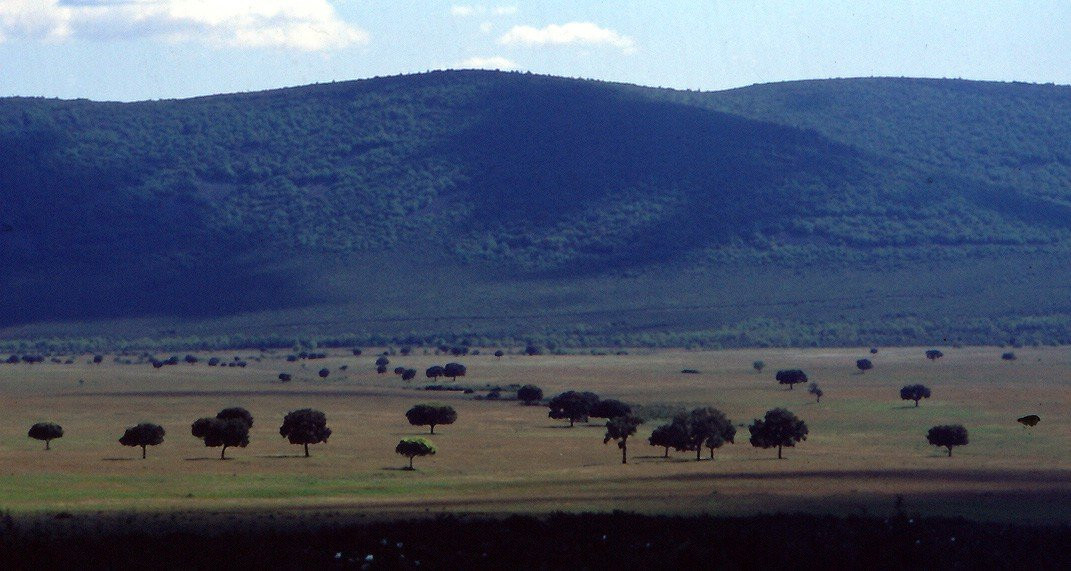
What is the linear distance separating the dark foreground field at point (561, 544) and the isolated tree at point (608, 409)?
38.5 metres

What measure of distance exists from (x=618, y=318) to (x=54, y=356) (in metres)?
46.4

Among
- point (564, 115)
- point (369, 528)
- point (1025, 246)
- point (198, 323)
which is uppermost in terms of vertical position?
point (564, 115)

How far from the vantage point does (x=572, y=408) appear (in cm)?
6625

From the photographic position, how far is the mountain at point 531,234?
14162 centimetres

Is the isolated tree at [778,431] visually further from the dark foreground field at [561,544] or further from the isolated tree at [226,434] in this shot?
the dark foreground field at [561,544]

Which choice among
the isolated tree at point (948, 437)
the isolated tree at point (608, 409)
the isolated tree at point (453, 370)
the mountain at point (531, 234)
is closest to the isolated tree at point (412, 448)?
the isolated tree at point (608, 409)

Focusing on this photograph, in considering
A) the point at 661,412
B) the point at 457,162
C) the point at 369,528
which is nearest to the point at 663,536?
the point at 369,528

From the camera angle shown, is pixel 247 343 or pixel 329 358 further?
pixel 247 343

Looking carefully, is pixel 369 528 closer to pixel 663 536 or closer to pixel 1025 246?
pixel 663 536

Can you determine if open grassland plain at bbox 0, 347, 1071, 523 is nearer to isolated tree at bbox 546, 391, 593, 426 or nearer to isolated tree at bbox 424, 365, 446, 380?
isolated tree at bbox 546, 391, 593, 426

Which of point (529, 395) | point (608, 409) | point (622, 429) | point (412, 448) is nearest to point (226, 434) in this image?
point (412, 448)

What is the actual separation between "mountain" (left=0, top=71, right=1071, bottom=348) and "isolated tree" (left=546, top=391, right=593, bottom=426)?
6415 centimetres

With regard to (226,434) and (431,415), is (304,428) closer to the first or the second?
(226,434)

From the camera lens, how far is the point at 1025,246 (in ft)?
528
